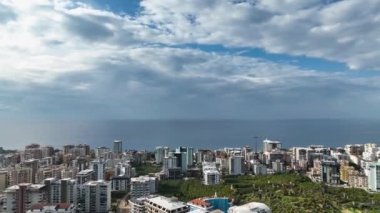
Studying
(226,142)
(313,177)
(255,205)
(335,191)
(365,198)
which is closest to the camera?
(255,205)

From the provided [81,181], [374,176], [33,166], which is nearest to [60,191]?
[81,181]

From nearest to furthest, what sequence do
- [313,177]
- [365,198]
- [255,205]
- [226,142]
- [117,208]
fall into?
[255,205] < [117,208] < [365,198] < [313,177] < [226,142]

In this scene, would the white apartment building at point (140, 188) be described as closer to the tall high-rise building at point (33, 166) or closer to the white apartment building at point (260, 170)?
the tall high-rise building at point (33, 166)

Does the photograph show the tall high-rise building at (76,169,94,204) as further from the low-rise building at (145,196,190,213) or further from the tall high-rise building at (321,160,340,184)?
the tall high-rise building at (321,160,340,184)

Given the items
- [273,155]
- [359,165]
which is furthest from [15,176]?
[359,165]

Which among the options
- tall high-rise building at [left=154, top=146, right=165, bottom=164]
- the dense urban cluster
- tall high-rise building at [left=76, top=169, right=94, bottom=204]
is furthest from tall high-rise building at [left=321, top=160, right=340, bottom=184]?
tall high-rise building at [left=76, top=169, right=94, bottom=204]

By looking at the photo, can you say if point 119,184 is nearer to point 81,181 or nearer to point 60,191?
point 81,181

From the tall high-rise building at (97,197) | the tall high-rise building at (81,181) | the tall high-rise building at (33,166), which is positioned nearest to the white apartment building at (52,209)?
the tall high-rise building at (97,197)

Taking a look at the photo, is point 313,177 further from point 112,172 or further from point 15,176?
point 15,176
